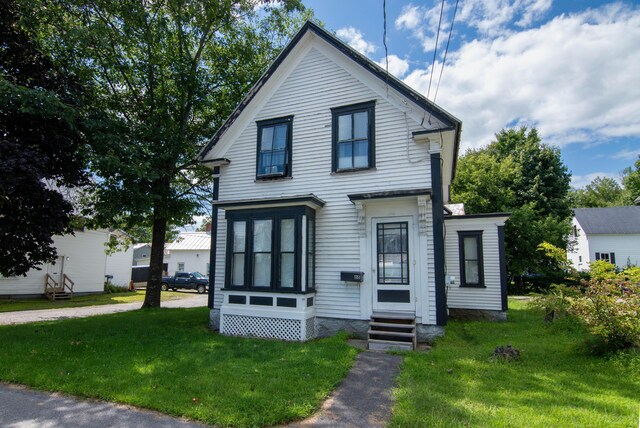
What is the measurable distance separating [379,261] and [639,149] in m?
46.8

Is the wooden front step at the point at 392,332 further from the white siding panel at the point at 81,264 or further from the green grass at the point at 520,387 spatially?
the white siding panel at the point at 81,264

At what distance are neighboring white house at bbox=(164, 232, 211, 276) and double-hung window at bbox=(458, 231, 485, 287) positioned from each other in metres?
28.7

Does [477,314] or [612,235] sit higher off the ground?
Result: [612,235]

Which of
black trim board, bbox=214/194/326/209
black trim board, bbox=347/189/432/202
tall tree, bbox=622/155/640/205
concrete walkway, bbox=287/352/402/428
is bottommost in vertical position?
concrete walkway, bbox=287/352/402/428

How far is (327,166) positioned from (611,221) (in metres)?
36.4

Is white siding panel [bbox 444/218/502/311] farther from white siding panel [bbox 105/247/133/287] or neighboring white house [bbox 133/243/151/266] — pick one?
neighboring white house [bbox 133/243/151/266]

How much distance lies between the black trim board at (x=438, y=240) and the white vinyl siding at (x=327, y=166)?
221 mm

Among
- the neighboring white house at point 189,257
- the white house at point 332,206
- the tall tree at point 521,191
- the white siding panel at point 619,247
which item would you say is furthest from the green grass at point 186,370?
the white siding panel at point 619,247

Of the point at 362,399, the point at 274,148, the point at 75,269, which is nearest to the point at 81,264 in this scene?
the point at 75,269

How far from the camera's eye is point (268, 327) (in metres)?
9.11

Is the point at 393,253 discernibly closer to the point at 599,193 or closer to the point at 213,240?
the point at 213,240

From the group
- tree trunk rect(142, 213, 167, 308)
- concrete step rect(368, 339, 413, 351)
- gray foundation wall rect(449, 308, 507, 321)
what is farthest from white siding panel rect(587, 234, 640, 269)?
tree trunk rect(142, 213, 167, 308)

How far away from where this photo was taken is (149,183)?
1319 centimetres

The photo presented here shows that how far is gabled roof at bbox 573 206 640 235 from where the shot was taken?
108 ft
